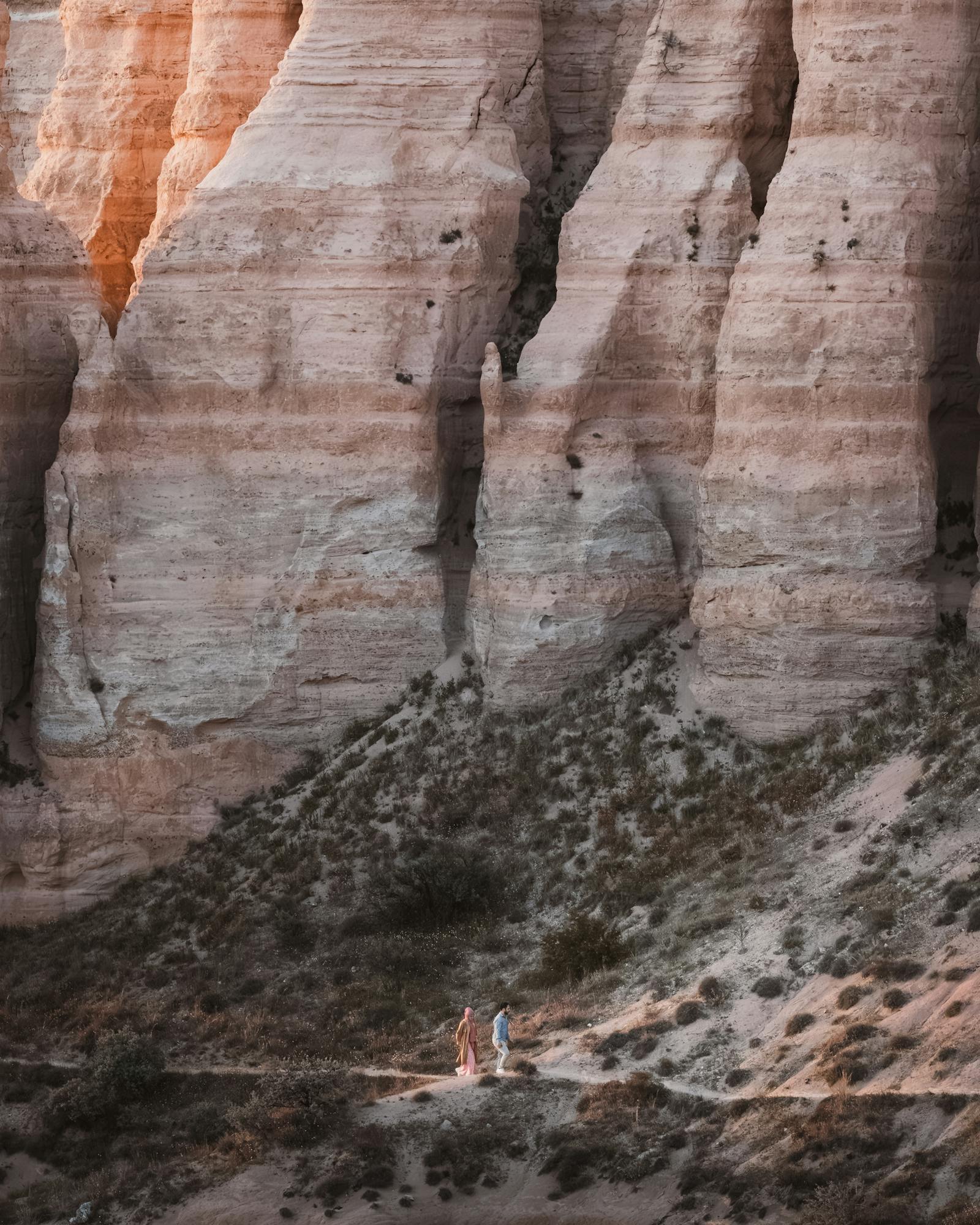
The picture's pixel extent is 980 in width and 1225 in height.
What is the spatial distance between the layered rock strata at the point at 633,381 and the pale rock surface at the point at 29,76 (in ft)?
51.9

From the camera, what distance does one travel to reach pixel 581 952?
102 feet

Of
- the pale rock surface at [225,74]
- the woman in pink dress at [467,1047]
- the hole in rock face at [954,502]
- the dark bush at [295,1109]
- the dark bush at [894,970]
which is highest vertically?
the pale rock surface at [225,74]

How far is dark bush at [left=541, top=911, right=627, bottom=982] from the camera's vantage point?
3114 centimetres

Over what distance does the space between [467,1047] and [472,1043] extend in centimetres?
8

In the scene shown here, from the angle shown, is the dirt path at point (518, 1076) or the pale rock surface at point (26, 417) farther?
the pale rock surface at point (26, 417)

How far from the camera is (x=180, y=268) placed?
119ft

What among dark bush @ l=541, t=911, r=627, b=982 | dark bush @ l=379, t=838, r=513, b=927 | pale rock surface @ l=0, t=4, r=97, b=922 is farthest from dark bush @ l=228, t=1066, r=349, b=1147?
pale rock surface @ l=0, t=4, r=97, b=922

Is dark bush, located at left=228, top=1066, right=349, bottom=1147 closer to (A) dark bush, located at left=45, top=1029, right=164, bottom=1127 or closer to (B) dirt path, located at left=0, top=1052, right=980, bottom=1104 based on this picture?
(B) dirt path, located at left=0, top=1052, right=980, bottom=1104

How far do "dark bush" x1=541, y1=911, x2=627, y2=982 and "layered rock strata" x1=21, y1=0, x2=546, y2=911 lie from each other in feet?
19.9

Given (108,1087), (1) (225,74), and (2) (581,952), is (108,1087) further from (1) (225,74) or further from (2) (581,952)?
(1) (225,74)

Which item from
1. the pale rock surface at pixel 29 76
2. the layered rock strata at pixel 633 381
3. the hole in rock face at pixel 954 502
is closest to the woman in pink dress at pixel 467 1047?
the layered rock strata at pixel 633 381

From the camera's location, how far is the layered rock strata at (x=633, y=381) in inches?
1367

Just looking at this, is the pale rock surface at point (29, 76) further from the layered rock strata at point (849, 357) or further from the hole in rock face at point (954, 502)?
the hole in rock face at point (954, 502)

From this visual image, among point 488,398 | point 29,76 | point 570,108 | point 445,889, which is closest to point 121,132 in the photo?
point 29,76
